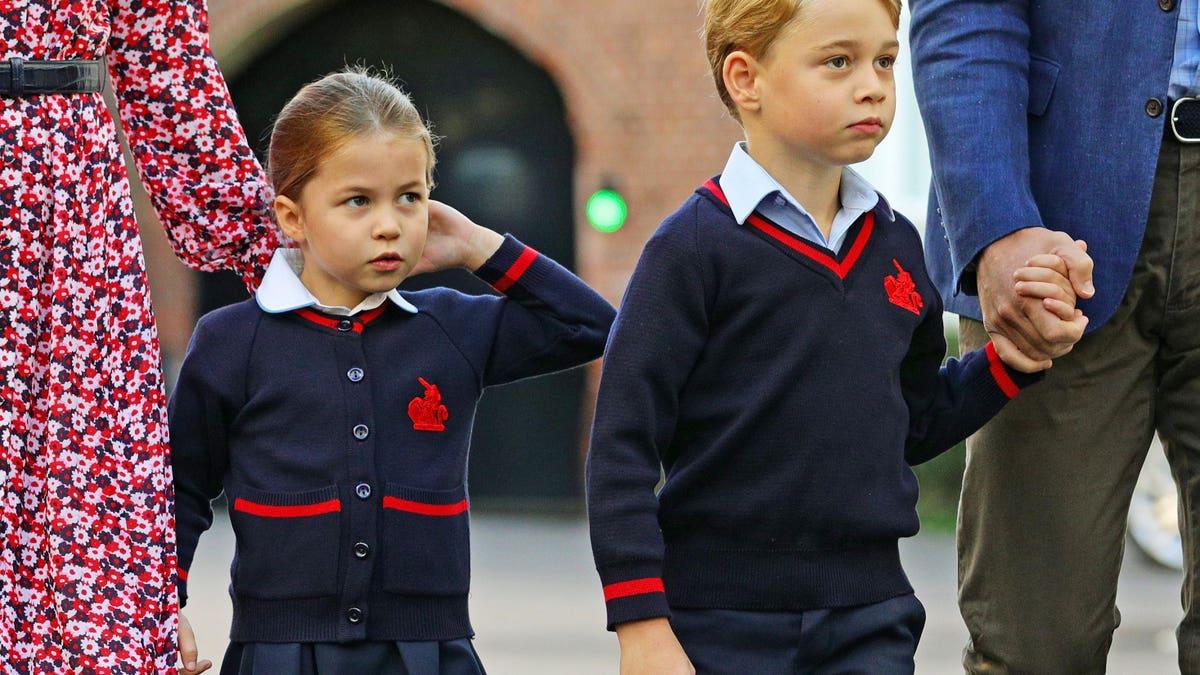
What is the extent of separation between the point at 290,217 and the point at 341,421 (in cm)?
37

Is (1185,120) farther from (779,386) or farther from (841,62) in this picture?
(779,386)

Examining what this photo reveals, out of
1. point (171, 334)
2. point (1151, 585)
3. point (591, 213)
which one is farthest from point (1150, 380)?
point (171, 334)

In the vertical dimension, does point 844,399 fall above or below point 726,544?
above

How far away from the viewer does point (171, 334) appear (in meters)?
11.3

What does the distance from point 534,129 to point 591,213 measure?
2.26ft

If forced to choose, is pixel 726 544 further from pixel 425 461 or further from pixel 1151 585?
pixel 1151 585

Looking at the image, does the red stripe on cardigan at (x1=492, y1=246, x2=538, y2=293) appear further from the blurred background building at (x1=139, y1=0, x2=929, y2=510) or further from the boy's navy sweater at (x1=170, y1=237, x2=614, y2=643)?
the blurred background building at (x1=139, y1=0, x2=929, y2=510)

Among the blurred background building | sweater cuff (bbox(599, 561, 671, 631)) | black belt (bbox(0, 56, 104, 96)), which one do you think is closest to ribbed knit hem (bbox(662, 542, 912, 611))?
sweater cuff (bbox(599, 561, 671, 631))

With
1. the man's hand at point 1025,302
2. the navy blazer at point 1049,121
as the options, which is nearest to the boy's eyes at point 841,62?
the navy blazer at point 1049,121

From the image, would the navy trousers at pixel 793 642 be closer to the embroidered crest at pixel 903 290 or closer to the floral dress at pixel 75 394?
the embroidered crest at pixel 903 290

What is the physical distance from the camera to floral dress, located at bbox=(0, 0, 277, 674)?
3.01 m

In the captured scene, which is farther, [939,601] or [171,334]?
[171,334]

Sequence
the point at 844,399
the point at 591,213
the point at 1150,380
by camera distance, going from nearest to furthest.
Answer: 1. the point at 844,399
2. the point at 1150,380
3. the point at 591,213

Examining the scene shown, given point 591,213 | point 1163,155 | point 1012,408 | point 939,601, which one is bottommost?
point 939,601
